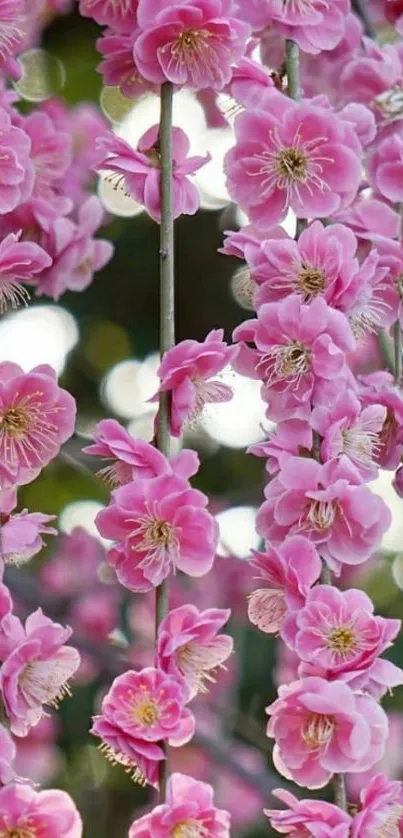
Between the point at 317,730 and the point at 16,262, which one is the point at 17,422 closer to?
the point at 16,262

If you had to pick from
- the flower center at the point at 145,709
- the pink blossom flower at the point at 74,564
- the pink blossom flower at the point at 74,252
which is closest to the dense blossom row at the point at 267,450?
the flower center at the point at 145,709

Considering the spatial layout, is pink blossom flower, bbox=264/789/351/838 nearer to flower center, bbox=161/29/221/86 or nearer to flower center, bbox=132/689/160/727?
flower center, bbox=132/689/160/727

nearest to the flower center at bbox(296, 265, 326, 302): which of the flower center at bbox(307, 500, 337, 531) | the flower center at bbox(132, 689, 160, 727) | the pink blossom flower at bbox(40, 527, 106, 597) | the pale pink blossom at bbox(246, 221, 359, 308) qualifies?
the pale pink blossom at bbox(246, 221, 359, 308)

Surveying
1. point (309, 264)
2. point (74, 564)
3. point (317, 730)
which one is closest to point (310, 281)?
point (309, 264)

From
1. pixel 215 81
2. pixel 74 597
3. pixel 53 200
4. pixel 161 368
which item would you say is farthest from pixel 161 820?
pixel 74 597

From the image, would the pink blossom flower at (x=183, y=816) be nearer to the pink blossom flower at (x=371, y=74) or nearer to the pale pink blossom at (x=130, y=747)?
the pale pink blossom at (x=130, y=747)
